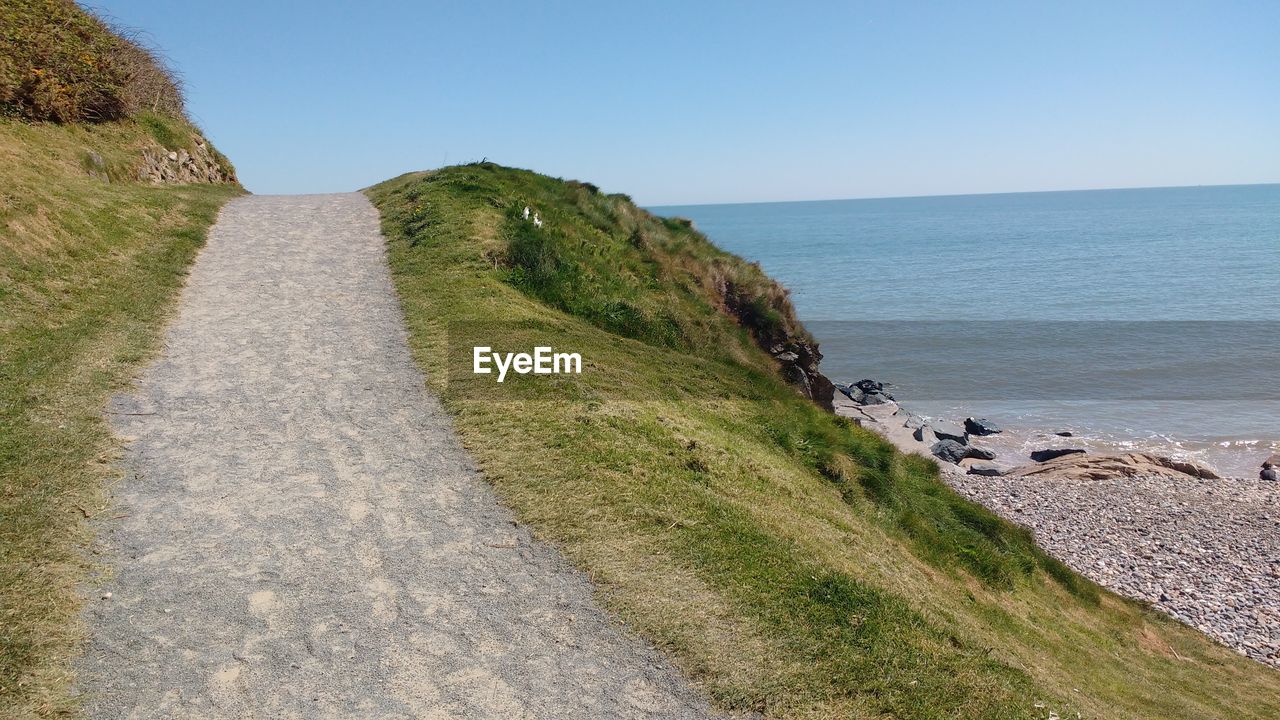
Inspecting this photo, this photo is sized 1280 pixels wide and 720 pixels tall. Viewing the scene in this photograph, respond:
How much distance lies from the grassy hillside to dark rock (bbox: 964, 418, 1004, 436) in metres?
14.8

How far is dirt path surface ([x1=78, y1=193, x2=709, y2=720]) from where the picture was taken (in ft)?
17.7

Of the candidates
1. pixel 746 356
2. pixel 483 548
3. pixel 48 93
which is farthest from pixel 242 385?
pixel 48 93

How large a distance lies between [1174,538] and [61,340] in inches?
896

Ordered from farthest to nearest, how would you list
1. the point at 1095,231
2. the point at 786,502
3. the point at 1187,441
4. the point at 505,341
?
the point at 1095,231
the point at 1187,441
the point at 505,341
the point at 786,502

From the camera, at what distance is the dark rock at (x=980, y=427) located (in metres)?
30.8

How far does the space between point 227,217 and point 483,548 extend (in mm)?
18991

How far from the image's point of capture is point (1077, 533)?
19.3m

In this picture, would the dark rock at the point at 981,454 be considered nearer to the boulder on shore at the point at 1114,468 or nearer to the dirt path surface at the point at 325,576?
the boulder on shore at the point at 1114,468

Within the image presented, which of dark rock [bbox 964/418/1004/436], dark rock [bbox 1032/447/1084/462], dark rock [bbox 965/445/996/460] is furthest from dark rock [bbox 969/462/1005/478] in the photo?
dark rock [bbox 964/418/1004/436]

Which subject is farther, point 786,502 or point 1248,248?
point 1248,248

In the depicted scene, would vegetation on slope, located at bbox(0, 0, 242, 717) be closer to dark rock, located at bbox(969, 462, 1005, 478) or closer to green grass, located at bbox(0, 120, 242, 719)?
green grass, located at bbox(0, 120, 242, 719)

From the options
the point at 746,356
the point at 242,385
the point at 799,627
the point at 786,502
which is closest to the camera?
the point at 799,627

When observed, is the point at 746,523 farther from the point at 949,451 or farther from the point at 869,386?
the point at 869,386

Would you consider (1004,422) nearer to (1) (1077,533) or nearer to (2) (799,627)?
(1) (1077,533)
